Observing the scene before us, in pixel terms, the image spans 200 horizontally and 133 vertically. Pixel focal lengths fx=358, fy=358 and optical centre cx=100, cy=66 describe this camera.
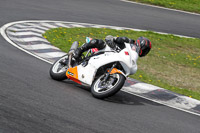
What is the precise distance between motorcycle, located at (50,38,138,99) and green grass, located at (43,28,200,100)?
222 cm

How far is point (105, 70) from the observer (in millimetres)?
7160

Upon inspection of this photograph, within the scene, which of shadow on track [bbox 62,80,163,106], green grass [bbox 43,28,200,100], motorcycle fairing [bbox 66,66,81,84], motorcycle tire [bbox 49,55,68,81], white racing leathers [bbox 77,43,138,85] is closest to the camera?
white racing leathers [bbox 77,43,138,85]

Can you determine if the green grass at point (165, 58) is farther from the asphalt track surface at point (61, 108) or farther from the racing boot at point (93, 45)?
the racing boot at point (93, 45)

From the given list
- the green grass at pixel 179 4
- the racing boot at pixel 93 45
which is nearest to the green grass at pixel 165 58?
the racing boot at pixel 93 45

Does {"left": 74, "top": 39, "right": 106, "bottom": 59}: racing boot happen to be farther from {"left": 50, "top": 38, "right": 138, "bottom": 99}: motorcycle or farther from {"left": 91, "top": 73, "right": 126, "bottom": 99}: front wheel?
{"left": 91, "top": 73, "right": 126, "bottom": 99}: front wheel

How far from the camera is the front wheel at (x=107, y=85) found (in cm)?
652

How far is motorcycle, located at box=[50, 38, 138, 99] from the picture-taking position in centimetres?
675

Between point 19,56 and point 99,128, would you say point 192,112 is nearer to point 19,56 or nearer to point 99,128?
point 99,128

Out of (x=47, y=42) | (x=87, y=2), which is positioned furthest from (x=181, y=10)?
(x=47, y=42)

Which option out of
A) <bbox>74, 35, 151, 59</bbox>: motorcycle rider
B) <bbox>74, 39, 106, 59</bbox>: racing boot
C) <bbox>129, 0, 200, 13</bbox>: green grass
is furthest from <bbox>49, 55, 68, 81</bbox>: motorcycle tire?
<bbox>129, 0, 200, 13</bbox>: green grass

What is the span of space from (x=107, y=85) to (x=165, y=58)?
221 inches

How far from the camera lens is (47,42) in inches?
445

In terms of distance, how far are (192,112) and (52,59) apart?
4076mm

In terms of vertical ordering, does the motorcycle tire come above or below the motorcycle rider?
below
